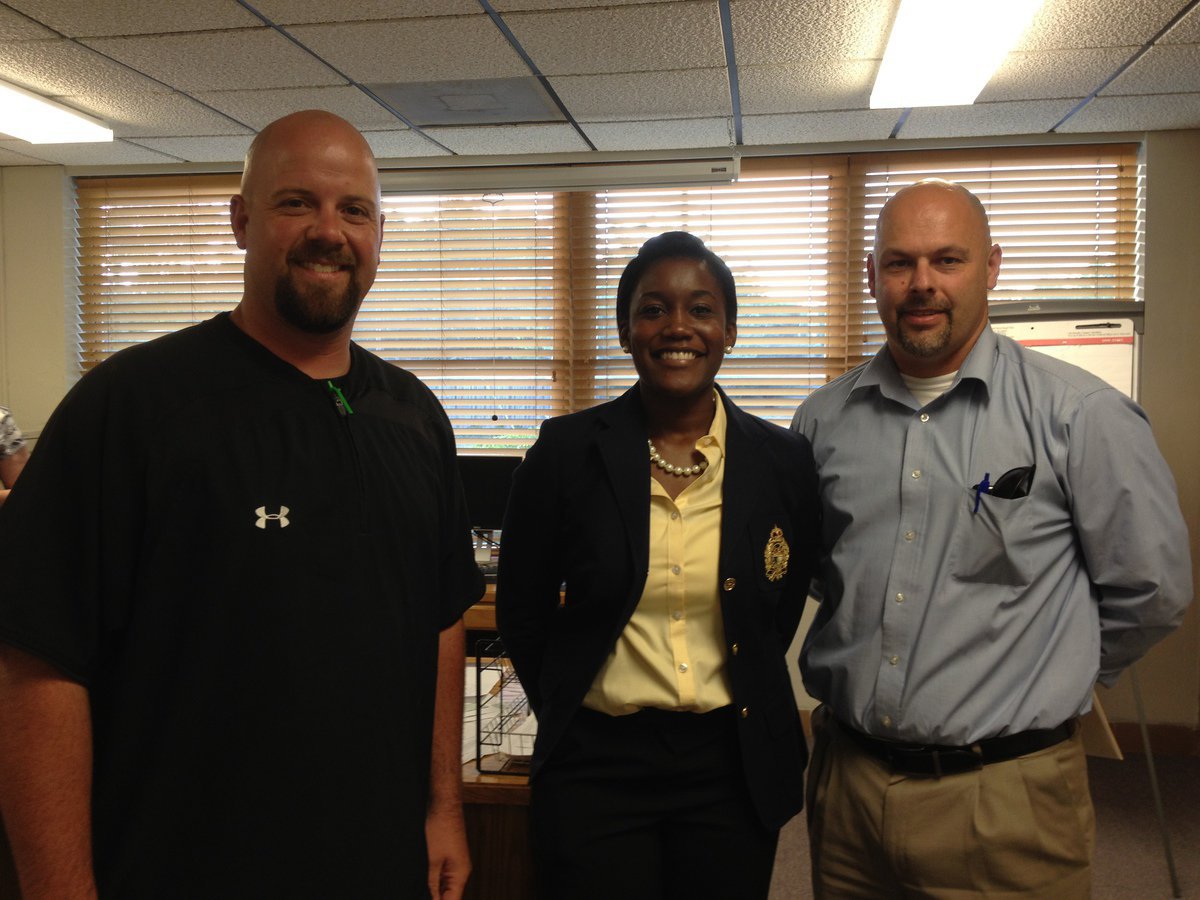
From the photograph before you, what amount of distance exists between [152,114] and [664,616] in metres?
3.46

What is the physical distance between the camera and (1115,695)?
409 centimetres

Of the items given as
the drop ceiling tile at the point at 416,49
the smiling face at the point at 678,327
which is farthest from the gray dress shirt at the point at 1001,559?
the drop ceiling tile at the point at 416,49

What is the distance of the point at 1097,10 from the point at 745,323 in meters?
2.09

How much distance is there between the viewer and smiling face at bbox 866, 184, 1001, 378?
61.2 inches

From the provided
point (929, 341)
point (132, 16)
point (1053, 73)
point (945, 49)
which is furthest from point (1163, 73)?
point (132, 16)

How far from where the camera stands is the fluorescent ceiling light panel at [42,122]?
355cm

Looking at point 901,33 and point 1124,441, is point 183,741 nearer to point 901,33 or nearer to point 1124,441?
point 1124,441

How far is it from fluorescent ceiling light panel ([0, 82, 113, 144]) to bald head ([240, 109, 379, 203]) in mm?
2940

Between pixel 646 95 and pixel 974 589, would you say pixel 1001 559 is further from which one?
pixel 646 95

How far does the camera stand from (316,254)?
1.20 m

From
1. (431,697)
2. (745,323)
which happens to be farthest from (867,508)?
(745,323)

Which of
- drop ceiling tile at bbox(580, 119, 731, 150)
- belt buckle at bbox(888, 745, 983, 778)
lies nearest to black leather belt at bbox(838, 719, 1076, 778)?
belt buckle at bbox(888, 745, 983, 778)

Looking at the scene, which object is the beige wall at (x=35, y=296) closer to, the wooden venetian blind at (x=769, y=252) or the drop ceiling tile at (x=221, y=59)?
the drop ceiling tile at (x=221, y=59)

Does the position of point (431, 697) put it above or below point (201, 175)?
below
